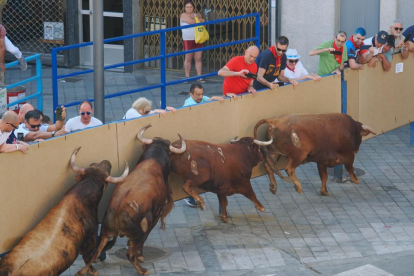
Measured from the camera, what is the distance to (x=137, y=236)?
906 centimetres

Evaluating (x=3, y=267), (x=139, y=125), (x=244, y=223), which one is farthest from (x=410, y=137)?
(x=3, y=267)

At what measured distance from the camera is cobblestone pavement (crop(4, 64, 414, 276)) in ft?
31.4

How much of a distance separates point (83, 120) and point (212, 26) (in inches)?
342

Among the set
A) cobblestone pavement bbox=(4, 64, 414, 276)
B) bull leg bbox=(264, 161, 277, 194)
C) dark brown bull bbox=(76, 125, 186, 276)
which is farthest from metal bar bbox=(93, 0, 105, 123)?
bull leg bbox=(264, 161, 277, 194)

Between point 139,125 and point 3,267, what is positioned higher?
point 139,125

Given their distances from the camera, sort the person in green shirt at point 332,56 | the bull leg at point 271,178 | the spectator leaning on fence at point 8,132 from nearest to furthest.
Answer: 1. the spectator leaning on fence at point 8,132
2. the bull leg at point 271,178
3. the person in green shirt at point 332,56

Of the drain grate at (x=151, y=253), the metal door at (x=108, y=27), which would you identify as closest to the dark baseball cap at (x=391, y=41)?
the drain grate at (x=151, y=253)

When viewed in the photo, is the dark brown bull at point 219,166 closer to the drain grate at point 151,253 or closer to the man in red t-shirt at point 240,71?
the drain grate at point 151,253

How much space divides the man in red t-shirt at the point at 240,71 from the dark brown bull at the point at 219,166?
986 millimetres

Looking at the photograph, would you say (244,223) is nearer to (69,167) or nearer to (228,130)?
(228,130)

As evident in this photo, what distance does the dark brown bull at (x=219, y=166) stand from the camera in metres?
9.90

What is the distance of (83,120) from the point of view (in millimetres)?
10344

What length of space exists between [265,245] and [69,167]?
2593mm

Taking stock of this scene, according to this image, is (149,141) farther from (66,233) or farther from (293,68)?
(293,68)
